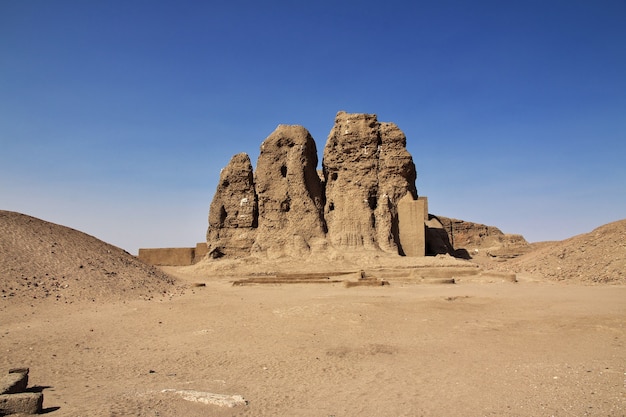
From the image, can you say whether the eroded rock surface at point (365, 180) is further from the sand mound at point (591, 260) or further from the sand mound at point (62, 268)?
the sand mound at point (62, 268)

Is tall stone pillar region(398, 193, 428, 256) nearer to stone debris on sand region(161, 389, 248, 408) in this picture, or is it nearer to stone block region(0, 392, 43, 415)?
stone debris on sand region(161, 389, 248, 408)

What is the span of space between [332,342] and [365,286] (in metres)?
8.69

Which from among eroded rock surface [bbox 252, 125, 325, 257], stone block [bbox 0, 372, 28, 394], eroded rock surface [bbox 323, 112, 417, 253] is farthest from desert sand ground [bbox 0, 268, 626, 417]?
eroded rock surface [bbox 252, 125, 325, 257]

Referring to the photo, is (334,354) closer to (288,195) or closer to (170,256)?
(288,195)

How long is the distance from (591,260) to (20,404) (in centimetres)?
1912

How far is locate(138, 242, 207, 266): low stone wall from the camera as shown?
30953mm

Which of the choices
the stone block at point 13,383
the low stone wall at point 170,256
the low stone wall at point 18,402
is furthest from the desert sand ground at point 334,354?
the low stone wall at point 170,256

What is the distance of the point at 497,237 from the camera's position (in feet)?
144

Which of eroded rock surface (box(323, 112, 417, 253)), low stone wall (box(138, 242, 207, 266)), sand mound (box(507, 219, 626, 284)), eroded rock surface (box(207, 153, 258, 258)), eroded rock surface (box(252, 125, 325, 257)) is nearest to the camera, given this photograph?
sand mound (box(507, 219, 626, 284))

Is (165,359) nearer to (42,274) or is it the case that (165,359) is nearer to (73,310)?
(73,310)

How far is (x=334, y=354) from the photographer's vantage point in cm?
792

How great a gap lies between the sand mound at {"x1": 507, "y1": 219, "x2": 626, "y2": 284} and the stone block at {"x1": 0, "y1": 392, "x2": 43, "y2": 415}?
1721 cm

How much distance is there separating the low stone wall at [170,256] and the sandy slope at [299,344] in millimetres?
14863

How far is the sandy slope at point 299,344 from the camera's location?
5.42 m
